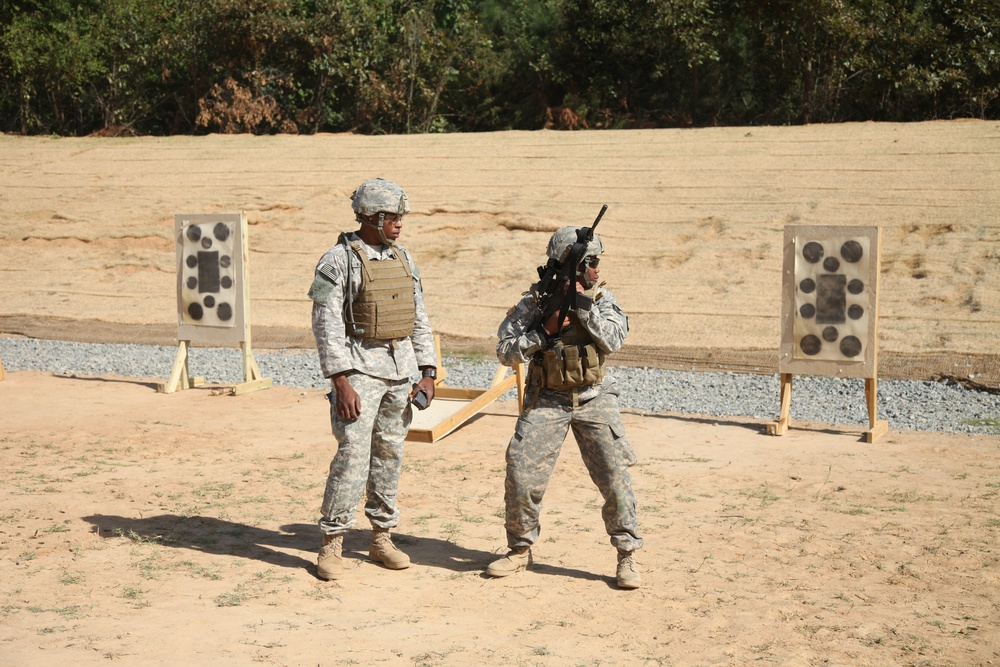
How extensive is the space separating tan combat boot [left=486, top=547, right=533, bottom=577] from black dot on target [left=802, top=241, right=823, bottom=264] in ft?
15.7

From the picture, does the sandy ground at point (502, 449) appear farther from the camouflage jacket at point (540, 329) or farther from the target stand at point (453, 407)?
the camouflage jacket at point (540, 329)

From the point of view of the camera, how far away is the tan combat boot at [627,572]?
205 inches

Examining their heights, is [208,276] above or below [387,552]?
above

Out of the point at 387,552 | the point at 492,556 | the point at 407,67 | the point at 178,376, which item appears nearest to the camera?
the point at 387,552

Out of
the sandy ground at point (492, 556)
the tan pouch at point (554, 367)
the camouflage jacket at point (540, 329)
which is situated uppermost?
the camouflage jacket at point (540, 329)

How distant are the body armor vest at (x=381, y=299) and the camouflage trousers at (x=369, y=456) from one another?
0.24 m

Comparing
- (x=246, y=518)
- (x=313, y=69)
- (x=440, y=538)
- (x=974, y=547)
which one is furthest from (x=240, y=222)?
(x=313, y=69)

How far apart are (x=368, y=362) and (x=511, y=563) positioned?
1.19m

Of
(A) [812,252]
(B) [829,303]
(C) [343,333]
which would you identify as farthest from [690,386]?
(C) [343,333]

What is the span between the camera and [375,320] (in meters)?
5.31

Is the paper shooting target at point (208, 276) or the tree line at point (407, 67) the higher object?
the tree line at point (407, 67)

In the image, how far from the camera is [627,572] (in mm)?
5215

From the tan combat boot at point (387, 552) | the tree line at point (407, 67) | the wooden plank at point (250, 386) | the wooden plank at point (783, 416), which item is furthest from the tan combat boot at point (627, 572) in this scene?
the tree line at point (407, 67)

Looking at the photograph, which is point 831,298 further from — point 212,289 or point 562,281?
point 212,289
